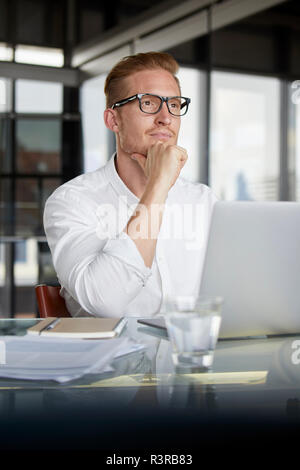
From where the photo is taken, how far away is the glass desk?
56cm

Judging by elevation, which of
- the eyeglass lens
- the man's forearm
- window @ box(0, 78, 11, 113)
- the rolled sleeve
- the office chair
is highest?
window @ box(0, 78, 11, 113)

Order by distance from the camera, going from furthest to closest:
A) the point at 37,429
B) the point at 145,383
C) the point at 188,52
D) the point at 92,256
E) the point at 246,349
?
the point at 188,52 < the point at 92,256 < the point at 246,349 < the point at 145,383 < the point at 37,429

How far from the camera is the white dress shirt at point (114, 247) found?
4.07ft

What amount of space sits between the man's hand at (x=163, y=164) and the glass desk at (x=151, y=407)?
68 centimetres

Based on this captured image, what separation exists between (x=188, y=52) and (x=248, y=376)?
14.6 ft

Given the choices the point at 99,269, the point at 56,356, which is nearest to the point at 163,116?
the point at 99,269

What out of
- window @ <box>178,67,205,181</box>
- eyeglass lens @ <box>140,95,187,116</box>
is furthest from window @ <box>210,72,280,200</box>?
eyeglass lens @ <box>140,95,187,116</box>

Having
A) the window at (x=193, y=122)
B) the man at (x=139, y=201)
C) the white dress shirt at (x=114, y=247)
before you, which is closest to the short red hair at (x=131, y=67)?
the man at (x=139, y=201)

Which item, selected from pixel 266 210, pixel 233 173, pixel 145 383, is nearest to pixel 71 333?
pixel 145 383

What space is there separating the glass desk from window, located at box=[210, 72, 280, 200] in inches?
150

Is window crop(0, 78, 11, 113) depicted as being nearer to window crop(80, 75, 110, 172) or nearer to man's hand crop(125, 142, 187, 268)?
window crop(80, 75, 110, 172)

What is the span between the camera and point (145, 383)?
0.69 meters

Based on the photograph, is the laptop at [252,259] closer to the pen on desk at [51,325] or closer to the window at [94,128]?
the pen on desk at [51,325]

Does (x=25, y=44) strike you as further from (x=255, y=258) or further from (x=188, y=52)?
(x=255, y=258)
